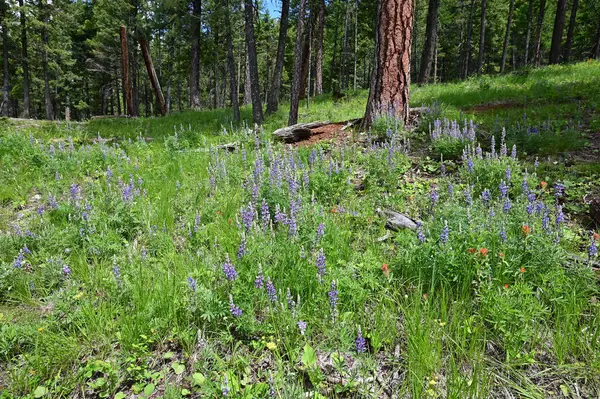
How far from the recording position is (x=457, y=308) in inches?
100

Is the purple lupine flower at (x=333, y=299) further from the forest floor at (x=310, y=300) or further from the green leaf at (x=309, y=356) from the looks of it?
the green leaf at (x=309, y=356)

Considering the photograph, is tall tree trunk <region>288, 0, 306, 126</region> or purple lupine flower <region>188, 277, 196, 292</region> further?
tall tree trunk <region>288, 0, 306, 126</region>

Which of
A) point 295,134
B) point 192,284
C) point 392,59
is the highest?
point 392,59

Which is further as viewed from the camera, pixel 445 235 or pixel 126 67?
pixel 126 67

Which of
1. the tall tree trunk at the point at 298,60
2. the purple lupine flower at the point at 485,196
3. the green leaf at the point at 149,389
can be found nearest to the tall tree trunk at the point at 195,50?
the tall tree trunk at the point at 298,60

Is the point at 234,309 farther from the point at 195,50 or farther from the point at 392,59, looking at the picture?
the point at 195,50

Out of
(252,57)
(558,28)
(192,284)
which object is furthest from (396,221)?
(558,28)

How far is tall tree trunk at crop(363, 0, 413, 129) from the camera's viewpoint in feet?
22.4

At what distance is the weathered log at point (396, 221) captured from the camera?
374 centimetres

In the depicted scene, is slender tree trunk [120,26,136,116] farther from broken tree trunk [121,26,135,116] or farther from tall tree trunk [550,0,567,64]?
tall tree trunk [550,0,567,64]

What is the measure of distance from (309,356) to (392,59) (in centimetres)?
634

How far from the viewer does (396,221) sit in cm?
383

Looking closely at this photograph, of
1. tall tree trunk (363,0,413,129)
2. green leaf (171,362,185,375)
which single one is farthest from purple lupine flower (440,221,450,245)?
tall tree trunk (363,0,413,129)

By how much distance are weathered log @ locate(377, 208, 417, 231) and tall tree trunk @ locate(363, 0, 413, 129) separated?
347 centimetres
